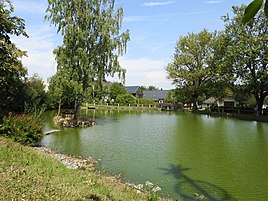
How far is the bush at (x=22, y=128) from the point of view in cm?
920

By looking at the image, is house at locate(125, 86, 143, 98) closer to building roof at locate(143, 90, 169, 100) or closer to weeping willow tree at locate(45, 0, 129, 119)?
building roof at locate(143, 90, 169, 100)

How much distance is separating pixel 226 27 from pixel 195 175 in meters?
27.1

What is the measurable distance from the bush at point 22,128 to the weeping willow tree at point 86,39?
10.2 metres

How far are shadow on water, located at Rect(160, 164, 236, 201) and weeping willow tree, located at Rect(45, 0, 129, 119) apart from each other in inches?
556

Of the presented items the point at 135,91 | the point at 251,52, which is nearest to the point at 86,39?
the point at 251,52

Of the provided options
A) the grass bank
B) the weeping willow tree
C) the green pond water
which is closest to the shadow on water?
the green pond water

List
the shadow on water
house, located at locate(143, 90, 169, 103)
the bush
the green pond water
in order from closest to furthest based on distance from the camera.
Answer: the shadow on water < the green pond water < the bush < house, located at locate(143, 90, 169, 103)

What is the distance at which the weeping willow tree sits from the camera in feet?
64.7

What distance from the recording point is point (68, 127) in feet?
63.2

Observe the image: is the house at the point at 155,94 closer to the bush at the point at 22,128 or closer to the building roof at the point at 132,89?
the building roof at the point at 132,89

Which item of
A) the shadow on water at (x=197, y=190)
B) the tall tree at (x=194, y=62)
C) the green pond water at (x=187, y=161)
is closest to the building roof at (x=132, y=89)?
the tall tree at (x=194, y=62)

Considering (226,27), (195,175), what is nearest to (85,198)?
(195,175)

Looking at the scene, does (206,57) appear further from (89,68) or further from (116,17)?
(89,68)

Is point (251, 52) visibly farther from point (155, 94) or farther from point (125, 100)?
point (155, 94)
